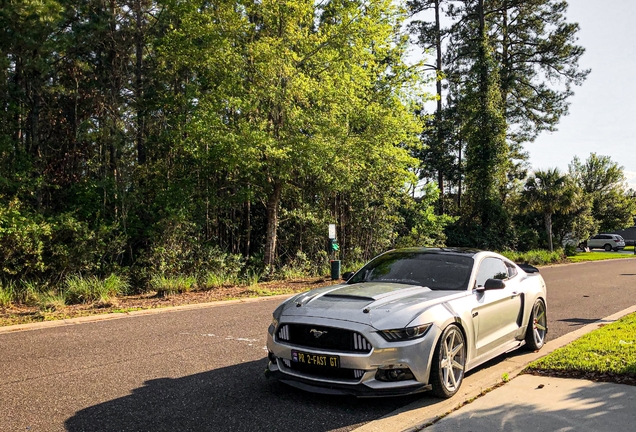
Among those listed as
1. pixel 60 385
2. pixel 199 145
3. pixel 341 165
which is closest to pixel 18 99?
pixel 199 145

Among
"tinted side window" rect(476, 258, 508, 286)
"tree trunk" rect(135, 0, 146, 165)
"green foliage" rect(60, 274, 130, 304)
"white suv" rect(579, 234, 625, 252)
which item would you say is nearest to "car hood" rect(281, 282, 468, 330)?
"tinted side window" rect(476, 258, 508, 286)

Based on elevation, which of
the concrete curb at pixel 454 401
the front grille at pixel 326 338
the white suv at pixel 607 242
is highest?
the front grille at pixel 326 338

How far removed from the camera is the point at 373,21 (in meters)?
18.2

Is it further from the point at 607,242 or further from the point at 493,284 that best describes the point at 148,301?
the point at 607,242

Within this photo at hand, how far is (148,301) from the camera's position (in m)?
13.0

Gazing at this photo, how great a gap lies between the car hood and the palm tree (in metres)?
32.0

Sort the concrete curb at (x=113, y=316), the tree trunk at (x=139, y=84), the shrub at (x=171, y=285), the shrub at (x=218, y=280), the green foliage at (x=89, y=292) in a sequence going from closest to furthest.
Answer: the concrete curb at (x=113, y=316)
the green foliage at (x=89, y=292)
the shrub at (x=171, y=285)
the shrub at (x=218, y=280)
the tree trunk at (x=139, y=84)

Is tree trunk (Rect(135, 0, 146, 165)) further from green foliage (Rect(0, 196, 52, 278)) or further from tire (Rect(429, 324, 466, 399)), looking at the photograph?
tire (Rect(429, 324, 466, 399))

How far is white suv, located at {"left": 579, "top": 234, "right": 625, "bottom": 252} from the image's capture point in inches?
2248

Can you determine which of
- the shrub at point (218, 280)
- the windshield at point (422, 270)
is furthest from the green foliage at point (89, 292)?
the windshield at point (422, 270)

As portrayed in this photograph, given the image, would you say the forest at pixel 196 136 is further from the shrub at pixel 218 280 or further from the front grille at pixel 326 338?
the front grille at pixel 326 338

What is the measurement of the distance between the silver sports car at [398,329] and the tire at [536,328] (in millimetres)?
674

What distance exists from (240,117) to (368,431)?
48.4 ft

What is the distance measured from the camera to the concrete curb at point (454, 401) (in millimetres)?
4504
